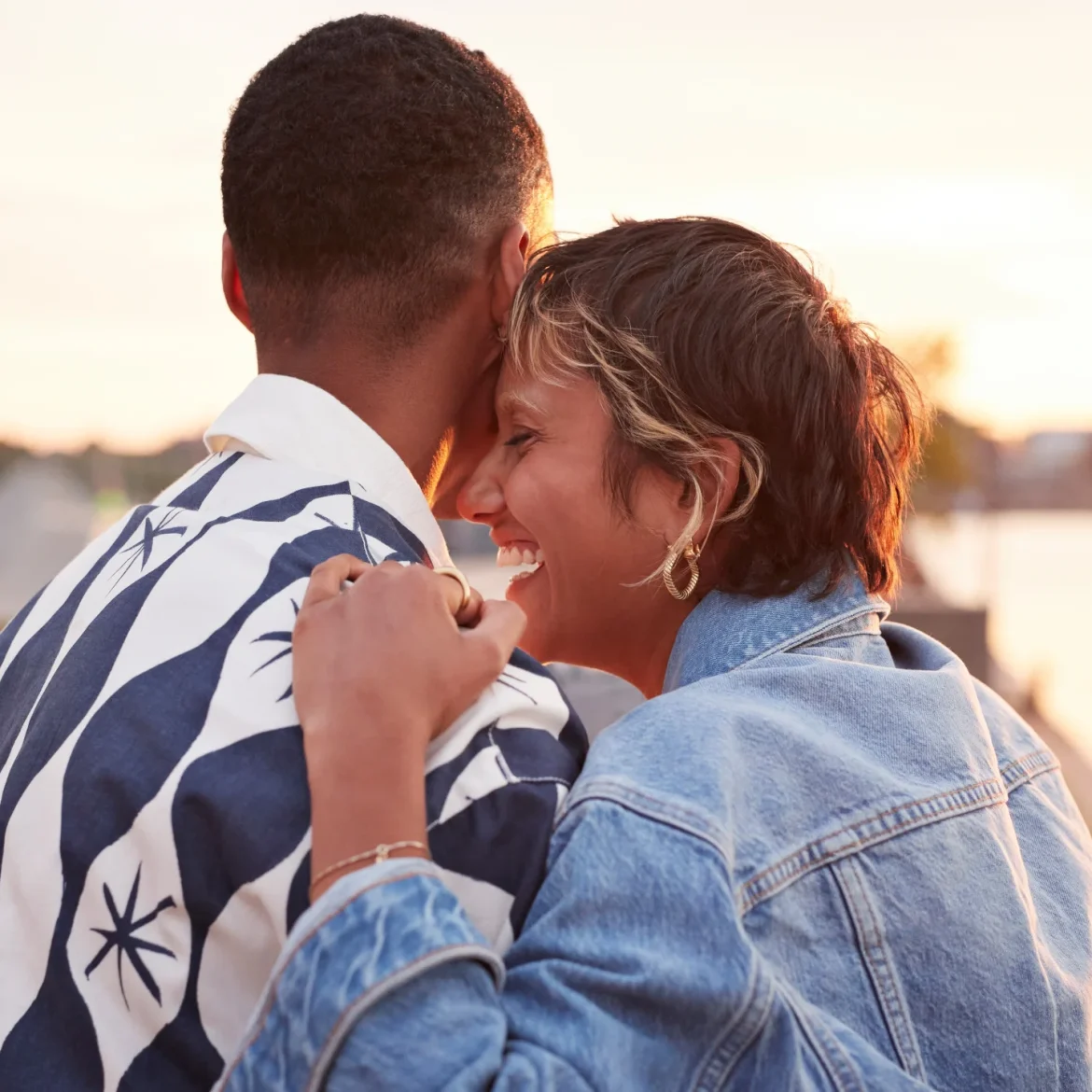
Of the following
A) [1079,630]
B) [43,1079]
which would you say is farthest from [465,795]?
[1079,630]

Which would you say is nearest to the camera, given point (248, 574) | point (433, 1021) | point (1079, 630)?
point (433, 1021)

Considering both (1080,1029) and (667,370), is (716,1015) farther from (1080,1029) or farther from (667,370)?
(667,370)

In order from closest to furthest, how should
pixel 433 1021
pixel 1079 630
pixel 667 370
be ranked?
pixel 433 1021, pixel 667 370, pixel 1079 630

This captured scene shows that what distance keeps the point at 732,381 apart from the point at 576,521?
34cm

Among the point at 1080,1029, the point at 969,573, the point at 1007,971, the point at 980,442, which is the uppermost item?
the point at 1007,971

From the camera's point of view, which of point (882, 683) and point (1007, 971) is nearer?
point (1007, 971)

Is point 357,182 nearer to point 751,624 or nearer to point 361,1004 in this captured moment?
point 751,624

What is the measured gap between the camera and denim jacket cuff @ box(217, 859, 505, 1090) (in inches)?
49.4

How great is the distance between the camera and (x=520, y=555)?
2.37 m

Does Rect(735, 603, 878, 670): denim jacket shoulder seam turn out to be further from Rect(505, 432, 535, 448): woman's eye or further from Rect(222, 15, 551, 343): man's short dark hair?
Rect(222, 15, 551, 343): man's short dark hair

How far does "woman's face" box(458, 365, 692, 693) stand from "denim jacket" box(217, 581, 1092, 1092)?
0.22m

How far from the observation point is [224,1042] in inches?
54.7

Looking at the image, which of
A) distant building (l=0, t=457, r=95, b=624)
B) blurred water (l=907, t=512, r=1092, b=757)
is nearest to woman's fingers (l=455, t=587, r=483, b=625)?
blurred water (l=907, t=512, r=1092, b=757)

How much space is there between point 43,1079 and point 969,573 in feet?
136
